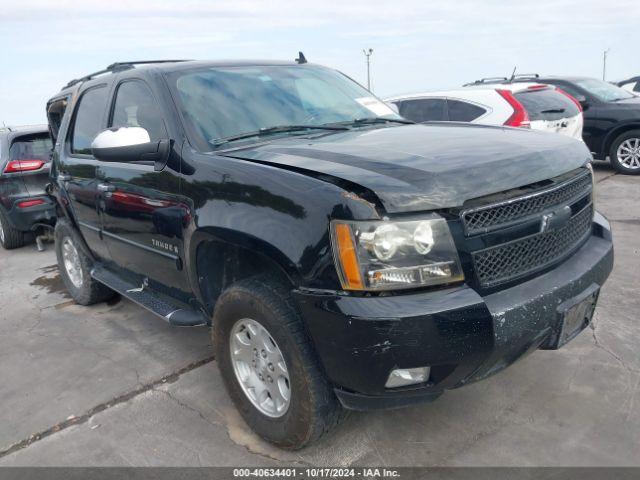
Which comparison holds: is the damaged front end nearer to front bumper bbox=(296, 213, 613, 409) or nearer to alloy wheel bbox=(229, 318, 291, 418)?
front bumper bbox=(296, 213, 613, 409)

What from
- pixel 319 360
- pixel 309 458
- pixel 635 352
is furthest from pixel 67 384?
pixel 635 352

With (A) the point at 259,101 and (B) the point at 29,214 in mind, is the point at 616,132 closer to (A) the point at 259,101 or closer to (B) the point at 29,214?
(A) the point at 259,101

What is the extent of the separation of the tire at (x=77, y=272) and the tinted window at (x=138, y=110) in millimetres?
1408

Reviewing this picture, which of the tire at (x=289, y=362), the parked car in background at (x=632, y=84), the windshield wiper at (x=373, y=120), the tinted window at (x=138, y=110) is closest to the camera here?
the tire at (x=289, y=362)

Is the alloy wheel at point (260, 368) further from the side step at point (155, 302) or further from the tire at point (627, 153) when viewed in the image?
the tire at point (627, 153)

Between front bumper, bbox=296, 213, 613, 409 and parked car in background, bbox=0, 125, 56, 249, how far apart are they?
586 cm

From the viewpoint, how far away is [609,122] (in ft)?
30.2

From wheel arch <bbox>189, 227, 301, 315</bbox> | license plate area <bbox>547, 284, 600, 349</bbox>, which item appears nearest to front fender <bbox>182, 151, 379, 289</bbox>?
wheel arch <bbox>189, 227, 301, 315</bbox>

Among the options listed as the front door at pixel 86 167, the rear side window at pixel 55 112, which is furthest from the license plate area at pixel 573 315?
the rear side window at pixel 55 112

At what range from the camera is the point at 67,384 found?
3.55m

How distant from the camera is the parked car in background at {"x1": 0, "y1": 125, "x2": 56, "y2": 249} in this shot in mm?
6996

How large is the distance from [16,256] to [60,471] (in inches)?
214

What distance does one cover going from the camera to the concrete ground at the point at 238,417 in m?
2.63

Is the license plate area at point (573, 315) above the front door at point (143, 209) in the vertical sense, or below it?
below
